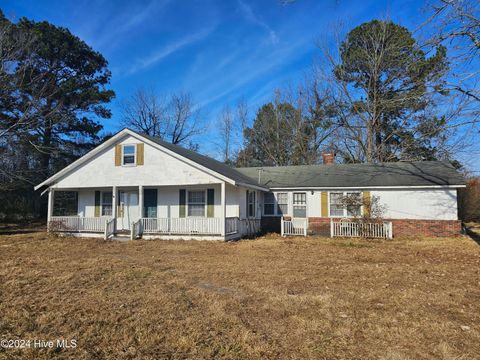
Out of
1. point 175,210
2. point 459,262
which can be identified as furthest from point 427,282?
point 175,210

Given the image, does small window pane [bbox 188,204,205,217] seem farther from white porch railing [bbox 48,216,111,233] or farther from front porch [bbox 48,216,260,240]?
white porch railing [bbox 48,216,111,233]

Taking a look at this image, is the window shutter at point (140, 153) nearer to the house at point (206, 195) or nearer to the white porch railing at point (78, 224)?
the house at point (206, 195)

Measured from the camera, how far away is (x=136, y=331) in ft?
14.3

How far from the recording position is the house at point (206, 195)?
50.3 feet

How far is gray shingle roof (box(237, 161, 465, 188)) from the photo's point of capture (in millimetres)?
16547

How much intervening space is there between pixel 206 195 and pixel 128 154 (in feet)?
14.8

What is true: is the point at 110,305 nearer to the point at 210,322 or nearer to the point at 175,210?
the point at 210,322

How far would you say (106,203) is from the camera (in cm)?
1797

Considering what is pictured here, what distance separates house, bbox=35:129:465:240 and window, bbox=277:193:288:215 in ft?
0.20

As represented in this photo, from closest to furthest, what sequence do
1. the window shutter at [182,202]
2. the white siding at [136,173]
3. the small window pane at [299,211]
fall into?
the white siding at [136,173] < the window shutter at [182,202] < the small window pane at [299,211]

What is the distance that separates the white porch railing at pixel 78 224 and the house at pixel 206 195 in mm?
51

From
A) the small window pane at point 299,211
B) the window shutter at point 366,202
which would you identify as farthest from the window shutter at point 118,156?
the window shutter at point 366,202

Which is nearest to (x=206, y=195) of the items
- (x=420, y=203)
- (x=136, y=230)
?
(x=136, y=230)

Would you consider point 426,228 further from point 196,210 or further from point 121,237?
point 121,237
